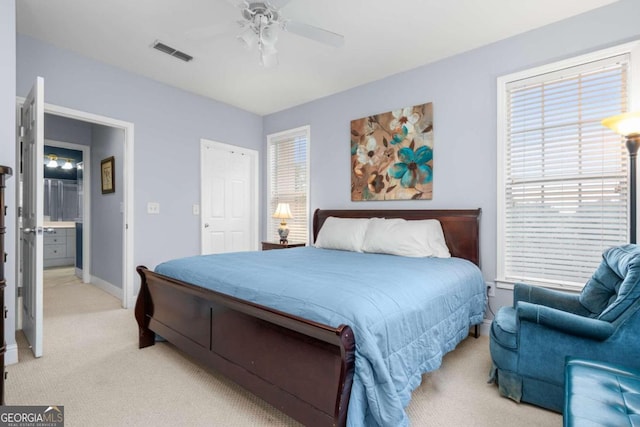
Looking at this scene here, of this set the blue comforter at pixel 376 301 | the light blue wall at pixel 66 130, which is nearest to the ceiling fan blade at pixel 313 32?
the blue comforter at pixel 376 301

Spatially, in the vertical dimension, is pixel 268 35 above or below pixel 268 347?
above

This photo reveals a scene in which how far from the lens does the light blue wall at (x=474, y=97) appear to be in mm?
2520

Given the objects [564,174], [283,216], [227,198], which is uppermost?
[564,174]

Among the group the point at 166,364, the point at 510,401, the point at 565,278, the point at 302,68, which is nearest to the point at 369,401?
the point at 510,401

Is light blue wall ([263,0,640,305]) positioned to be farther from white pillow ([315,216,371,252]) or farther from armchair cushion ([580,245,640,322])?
armchair cushion ([580,245,640,322])

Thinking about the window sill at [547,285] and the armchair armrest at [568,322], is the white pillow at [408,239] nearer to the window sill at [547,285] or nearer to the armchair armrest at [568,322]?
the window sill at [547,285]

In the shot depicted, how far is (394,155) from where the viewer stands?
361 cm

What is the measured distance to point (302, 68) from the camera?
3500 mm

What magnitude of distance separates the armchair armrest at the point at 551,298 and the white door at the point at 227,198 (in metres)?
3.69

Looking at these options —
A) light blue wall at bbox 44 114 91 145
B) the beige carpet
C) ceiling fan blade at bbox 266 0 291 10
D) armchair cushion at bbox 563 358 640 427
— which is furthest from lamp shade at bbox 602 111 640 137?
light blue wall at bbox 44 114 91 145

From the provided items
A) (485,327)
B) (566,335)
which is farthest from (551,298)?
(485,327)

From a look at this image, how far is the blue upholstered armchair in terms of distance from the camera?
1.58m

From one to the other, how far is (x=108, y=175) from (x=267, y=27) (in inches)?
136

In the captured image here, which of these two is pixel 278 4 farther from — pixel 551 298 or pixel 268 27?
A: pixel 551 298
